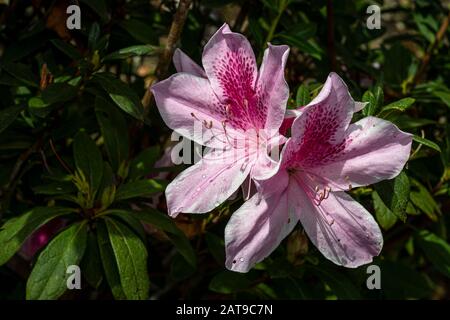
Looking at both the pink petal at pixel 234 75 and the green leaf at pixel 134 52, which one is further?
the green leaf at pixel 134 52

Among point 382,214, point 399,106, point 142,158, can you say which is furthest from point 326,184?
point 142,158

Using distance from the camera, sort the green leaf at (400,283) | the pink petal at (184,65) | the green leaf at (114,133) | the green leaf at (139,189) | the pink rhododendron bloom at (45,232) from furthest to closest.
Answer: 1. the green leaf at (400,283)
2. the pink rhododendron bloom at (45,232)
3. the green leaf at (114,133)
4. the green leaf at (139,189)
5. the pink petal at (184,65)

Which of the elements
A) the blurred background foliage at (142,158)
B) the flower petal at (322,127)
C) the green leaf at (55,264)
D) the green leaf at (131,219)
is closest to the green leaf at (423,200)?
the blurred background foliage at (142,158)

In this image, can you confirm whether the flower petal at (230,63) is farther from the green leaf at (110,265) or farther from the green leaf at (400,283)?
the green leaf at (400,283)

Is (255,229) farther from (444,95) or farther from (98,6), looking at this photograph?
(444,95)

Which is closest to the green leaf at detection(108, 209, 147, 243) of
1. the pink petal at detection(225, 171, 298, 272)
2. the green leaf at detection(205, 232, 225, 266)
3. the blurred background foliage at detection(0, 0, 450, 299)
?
the blurred background foliage at detection(0, 0, 450, 299)

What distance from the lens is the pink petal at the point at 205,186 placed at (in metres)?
1.23

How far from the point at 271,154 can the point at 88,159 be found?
51 centimetres

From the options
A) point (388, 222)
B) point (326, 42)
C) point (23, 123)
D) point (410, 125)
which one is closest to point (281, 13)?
point (326, 42)

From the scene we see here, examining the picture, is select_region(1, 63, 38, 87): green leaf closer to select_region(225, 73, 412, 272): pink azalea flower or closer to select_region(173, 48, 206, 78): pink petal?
select_region(173, 48, 206, 78): pink petal

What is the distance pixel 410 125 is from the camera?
4.84 feet

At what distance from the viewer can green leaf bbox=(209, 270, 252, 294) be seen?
5.47 feet

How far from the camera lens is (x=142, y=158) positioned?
5.37 feet
